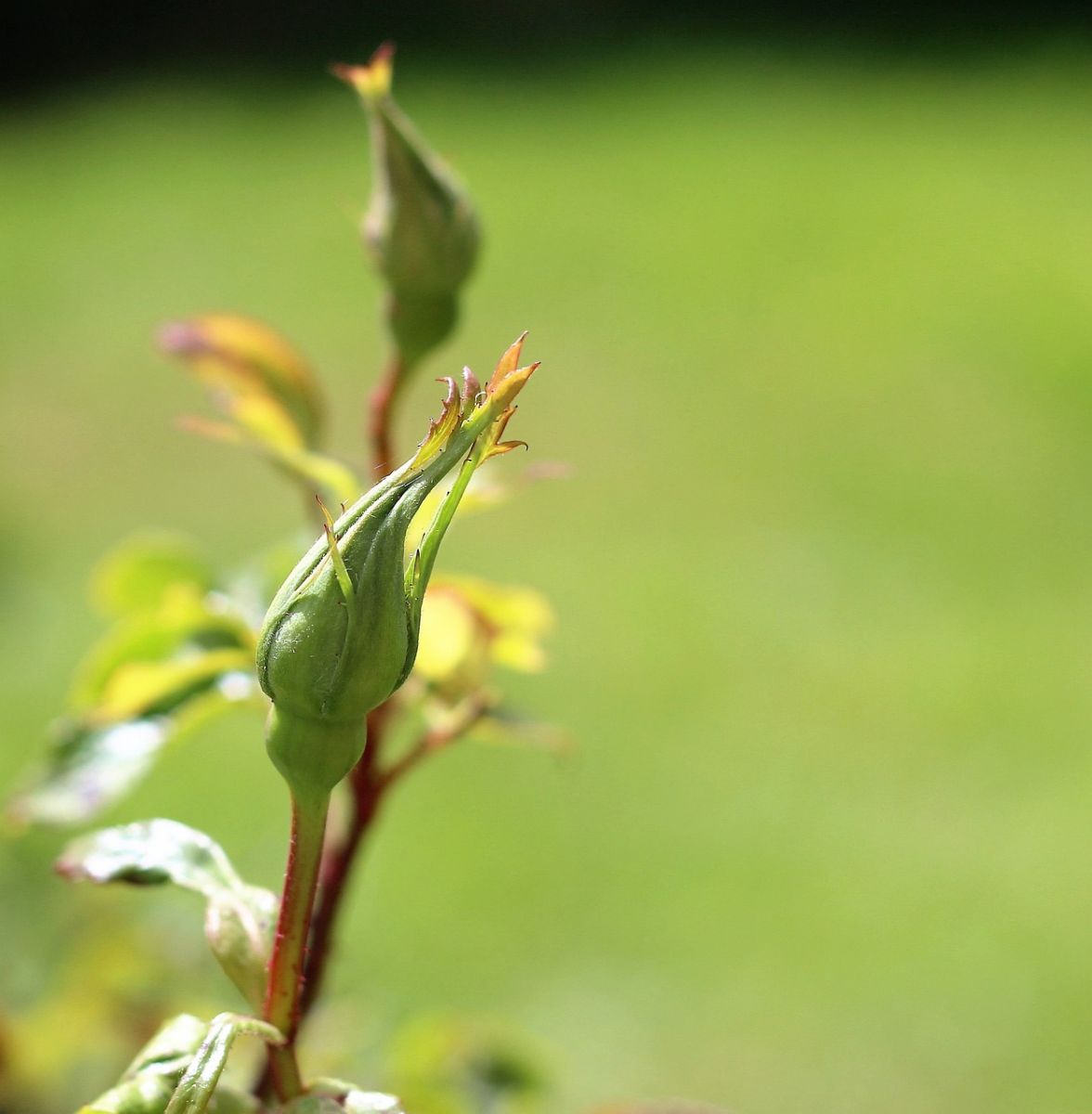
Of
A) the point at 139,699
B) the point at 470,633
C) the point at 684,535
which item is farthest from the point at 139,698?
the point at 684,535

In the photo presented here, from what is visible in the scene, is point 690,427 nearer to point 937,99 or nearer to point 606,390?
point 606,390

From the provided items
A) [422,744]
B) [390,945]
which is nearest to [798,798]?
[390,945]

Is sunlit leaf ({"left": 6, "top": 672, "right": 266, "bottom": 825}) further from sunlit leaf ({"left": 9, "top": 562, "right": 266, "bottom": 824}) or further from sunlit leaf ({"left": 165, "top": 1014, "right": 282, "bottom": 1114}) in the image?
sunlit leaf ({"left": 165, "top": 1014, "right": 282, "bottom": 1114})

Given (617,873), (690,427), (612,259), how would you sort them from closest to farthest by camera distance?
(617,873)
(690,427)
(612,259)

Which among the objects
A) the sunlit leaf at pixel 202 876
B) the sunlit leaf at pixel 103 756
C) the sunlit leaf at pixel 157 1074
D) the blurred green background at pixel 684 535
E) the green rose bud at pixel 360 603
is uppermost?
the green rose bud at pixel 360 603

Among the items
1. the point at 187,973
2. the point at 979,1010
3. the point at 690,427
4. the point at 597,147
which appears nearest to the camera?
the point at 187,973

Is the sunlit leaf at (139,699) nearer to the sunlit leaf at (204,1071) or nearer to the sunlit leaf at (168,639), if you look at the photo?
the sunlit leaf at (168,639)

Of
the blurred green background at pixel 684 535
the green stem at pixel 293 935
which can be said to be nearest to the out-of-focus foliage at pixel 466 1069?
the blurred green background at pixel 684 535
